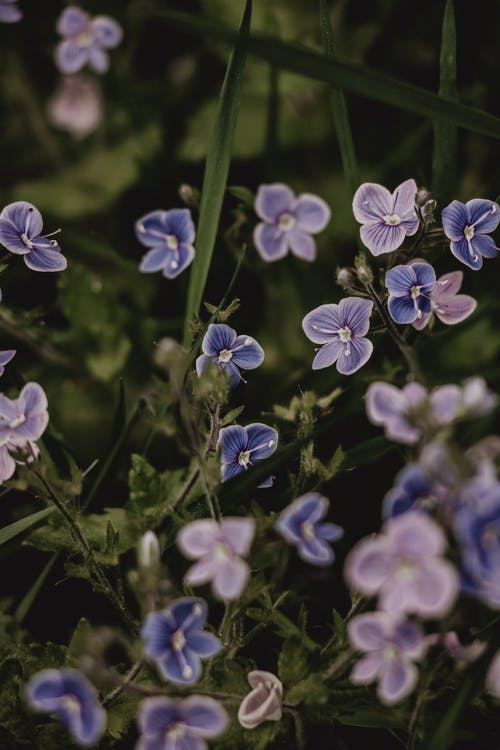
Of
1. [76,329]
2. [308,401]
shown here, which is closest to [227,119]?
[76,329]

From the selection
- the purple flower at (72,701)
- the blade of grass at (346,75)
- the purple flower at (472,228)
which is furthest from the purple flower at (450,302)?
the purple flower at (72,701)

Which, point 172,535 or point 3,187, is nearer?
point 172,535

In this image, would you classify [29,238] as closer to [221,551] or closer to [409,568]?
A: [221,551]

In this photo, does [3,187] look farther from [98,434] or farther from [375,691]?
[375,691]

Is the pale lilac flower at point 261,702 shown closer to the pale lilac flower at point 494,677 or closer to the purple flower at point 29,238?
the pale lilac flower at point 494,677

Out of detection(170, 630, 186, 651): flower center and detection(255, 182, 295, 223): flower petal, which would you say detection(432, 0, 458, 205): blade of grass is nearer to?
detection(255, 182, 295, 223): flower petal

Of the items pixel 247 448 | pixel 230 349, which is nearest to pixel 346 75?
pixel 230 349

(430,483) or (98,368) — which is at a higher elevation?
(430,483)
